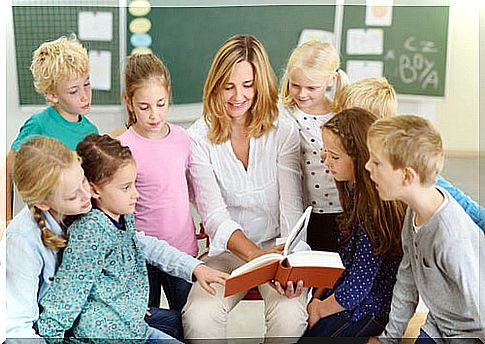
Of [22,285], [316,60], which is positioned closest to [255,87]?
[316,60]

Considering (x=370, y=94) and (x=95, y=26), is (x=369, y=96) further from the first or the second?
(x=95, y=26)

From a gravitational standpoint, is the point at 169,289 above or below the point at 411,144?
below

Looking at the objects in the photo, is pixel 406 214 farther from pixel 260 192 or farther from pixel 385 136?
pixel 260 192

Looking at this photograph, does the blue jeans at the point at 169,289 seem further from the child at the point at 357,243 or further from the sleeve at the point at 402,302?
the sleeve at the point at 402,302

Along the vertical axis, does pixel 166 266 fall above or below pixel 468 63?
below

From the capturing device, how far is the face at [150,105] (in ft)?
5.72

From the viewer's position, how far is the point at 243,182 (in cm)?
180

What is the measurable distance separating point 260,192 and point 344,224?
0.61 ft

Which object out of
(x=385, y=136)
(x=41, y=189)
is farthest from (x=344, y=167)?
(x=41, y=189)

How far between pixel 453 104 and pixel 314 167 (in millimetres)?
308

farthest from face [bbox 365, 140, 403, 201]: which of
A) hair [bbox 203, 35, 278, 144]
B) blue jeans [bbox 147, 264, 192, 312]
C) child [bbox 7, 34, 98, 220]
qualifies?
child [bbox 7, 34, 98, 220]

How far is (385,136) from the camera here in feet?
5.52

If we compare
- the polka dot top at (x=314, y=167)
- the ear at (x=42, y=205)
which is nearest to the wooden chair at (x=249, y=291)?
the polka dot top at (x=314, y=167)

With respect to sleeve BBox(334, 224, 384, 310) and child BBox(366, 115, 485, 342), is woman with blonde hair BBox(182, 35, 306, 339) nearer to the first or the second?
sleeve BBox(334, 224, 384, 310)
